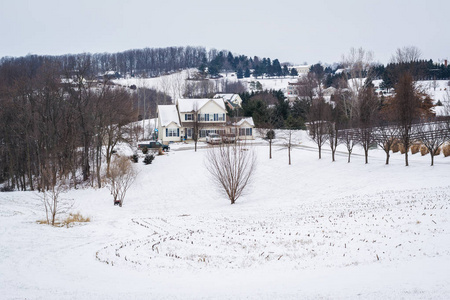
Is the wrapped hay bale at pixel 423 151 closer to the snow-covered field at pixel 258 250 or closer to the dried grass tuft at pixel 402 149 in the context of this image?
the dried grass tuft at pixel 402 149

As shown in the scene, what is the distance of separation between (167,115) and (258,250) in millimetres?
47250

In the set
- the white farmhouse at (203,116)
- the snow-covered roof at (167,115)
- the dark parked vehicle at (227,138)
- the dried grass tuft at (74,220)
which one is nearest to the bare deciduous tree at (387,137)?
the dark parked vehicle at (227,138)

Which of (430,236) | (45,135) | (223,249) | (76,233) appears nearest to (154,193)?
(45,135)

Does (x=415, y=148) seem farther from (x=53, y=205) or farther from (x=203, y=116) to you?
(x=203, y=116)

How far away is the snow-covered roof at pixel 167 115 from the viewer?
2231 inches

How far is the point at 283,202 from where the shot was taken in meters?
24.9

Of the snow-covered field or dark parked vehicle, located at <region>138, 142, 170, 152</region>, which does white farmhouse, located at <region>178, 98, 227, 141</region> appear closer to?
dark parked vehicle, located at <region>138, 142, 170, 152</region>

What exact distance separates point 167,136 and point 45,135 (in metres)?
23.5

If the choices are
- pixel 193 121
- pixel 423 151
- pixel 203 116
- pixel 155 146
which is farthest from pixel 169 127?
pixel 423 151

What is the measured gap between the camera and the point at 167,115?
57969 millimetres

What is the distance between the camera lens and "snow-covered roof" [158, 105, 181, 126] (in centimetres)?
5666

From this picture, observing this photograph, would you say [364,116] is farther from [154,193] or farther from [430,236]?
[430,236]

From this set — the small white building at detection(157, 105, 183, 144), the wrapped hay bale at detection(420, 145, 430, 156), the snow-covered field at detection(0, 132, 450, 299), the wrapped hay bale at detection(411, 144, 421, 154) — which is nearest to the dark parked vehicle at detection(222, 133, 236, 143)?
the snow-covered field at detection(0, 132, 450, 299)

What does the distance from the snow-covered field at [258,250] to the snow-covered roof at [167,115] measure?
32.1 metres
